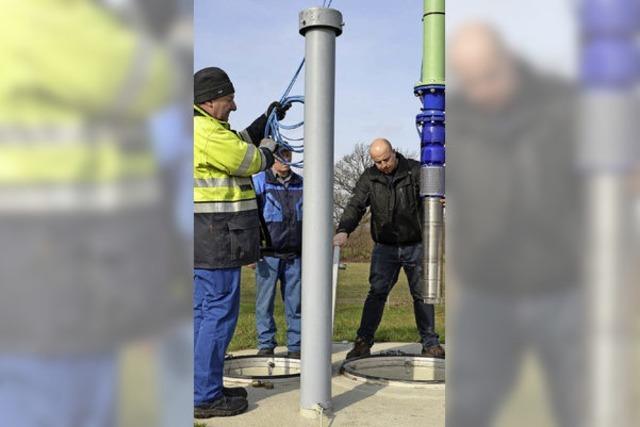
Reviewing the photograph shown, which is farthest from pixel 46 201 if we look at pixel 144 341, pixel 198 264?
pixel 198 264

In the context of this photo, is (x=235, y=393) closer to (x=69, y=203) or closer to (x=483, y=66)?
(x=69, y=203)

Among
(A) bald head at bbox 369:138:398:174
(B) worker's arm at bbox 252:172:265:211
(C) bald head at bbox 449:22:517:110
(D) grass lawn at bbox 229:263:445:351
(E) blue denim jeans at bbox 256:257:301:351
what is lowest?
(D) grass lawn at bbox 229:263:445:351

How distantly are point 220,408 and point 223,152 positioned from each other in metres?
1.27

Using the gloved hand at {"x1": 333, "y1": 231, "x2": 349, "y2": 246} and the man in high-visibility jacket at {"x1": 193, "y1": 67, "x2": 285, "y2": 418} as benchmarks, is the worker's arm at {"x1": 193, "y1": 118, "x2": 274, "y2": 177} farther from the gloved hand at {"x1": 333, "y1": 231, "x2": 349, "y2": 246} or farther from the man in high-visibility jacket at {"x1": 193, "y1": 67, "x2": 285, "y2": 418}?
the gloved hand at {"x1": 333, "y1": 231, "x2": 349, "y2": 246}

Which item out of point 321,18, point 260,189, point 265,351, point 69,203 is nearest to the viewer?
point 69,203

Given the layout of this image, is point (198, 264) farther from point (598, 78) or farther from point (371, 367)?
point (598, 78)

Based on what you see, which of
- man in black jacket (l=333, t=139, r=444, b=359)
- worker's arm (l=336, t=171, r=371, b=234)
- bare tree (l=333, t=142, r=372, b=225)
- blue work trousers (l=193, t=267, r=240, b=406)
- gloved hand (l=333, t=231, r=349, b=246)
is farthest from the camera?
bare tree (l=333, t=142, r=372, b=225)

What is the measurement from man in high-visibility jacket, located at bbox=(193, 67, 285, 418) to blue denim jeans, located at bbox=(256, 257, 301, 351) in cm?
167

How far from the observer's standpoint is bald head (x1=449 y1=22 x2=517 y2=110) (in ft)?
3.57

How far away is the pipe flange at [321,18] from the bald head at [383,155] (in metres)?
1.85

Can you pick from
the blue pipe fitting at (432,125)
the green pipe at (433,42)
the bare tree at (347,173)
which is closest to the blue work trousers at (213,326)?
the blue pipe fitting at (432,125)

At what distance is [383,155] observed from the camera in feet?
16.4

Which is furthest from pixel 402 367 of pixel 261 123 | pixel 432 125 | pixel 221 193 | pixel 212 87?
pixel 212 87

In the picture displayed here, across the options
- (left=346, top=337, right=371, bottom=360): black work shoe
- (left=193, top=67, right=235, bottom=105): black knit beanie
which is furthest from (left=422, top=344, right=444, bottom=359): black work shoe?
(left=193, top=67, right=235, bottom=105): black knit beanie
